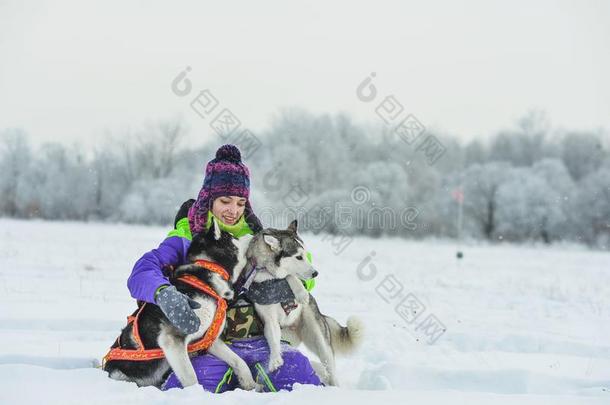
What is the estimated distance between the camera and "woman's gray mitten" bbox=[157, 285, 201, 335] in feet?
9.40

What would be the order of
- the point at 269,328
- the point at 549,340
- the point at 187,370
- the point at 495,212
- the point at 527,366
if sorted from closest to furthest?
the point at 187,370, the point at 269,328, the point at 527,366, the point at 549,340, the point at 495,212

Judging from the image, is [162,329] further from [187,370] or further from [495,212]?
[495,212]

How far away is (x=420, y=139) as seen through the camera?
40.4m

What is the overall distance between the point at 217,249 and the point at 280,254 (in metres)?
0.57

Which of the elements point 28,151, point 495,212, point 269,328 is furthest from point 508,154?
point 269,328

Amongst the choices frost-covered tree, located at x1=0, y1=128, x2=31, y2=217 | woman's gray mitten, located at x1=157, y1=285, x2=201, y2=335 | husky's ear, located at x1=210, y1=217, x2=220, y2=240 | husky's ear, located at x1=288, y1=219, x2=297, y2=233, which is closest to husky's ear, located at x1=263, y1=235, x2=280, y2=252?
husky's ear, located at x1=288, y1=219, x2=297, y2=233

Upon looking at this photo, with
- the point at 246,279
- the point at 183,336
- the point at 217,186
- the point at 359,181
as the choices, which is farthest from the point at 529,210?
the point at 183,336

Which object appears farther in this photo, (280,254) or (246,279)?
(280,254)

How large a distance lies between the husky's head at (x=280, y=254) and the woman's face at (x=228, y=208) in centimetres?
25

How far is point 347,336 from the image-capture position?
161 inches

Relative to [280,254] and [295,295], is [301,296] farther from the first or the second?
[280,254]

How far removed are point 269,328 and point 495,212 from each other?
37.8 metres

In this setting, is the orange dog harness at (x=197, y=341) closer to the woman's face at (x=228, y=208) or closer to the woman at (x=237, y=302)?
the woman at (x=237, y=302)

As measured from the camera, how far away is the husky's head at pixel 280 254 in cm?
374
